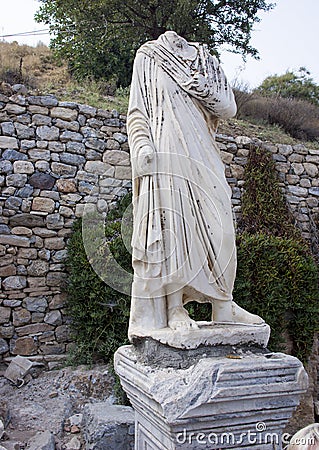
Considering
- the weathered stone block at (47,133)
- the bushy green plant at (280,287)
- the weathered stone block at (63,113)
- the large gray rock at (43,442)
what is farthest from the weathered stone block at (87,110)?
the large gray rock at (43,442)

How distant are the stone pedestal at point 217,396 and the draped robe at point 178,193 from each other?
31cm

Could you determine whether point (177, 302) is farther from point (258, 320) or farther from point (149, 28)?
point (149, 28)

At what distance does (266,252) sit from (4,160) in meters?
3.71

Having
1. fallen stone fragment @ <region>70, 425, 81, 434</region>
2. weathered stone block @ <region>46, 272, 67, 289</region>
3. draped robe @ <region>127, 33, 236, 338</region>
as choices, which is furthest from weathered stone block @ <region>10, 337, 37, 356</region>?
draped robe @ <region>127, 33, 236, 338</region>

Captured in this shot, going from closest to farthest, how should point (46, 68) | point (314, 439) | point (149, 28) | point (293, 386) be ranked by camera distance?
1. point (314, 439)
2. point (293, 386)
3. point (149, 28)
4. point (46, 68)

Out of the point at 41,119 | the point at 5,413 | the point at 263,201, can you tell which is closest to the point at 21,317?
the point at 5,413

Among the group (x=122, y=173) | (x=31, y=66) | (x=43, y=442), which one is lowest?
(x=43, y=442)

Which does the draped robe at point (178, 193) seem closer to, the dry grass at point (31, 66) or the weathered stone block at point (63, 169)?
the weathered stone block at point (63, 169)

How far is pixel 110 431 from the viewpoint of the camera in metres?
4.13

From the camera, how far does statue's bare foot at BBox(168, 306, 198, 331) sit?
2410 millimetres

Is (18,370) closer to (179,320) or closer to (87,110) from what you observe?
(87,110)

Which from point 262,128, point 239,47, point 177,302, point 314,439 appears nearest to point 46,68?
point 239,47

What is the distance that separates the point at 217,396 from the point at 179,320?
497mm

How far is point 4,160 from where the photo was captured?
22.1 feet
